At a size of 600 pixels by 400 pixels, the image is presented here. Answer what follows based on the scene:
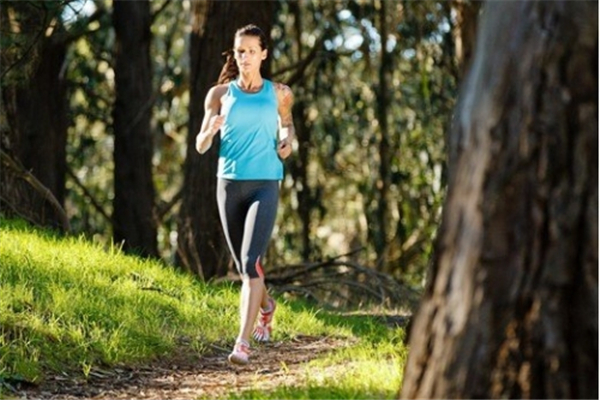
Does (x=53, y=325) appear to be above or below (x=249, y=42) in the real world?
below

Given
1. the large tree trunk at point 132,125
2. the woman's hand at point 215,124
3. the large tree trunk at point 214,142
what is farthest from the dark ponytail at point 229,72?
the large tree trunk at point 132,125

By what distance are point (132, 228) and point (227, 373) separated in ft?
25.4

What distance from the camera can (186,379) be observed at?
28.7ft

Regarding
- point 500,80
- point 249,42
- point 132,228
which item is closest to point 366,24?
point 132,228

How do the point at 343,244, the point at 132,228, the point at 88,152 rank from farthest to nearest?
the point at 343,244
the point at 88,152
the point at 132,228

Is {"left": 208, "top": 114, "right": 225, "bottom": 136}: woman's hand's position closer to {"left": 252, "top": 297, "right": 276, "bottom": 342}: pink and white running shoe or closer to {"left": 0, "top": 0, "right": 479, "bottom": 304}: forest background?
{"left": 252, "top": 297, "right": 276, "bottom": 342}: pink and white running shoe

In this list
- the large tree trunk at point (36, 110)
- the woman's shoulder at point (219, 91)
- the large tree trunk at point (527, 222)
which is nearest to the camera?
the large tree trunk at point (527, 222)

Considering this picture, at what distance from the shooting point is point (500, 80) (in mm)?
5453

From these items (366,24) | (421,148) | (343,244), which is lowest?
(343,244)

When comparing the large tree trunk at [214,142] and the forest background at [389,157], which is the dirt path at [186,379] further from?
the large tree trunk at [214,142]

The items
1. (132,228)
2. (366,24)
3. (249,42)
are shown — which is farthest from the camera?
(366,24)

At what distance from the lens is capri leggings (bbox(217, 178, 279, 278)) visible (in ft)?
28.2

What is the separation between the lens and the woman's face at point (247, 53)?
28.9 ft

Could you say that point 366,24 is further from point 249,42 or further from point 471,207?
point 471,207
